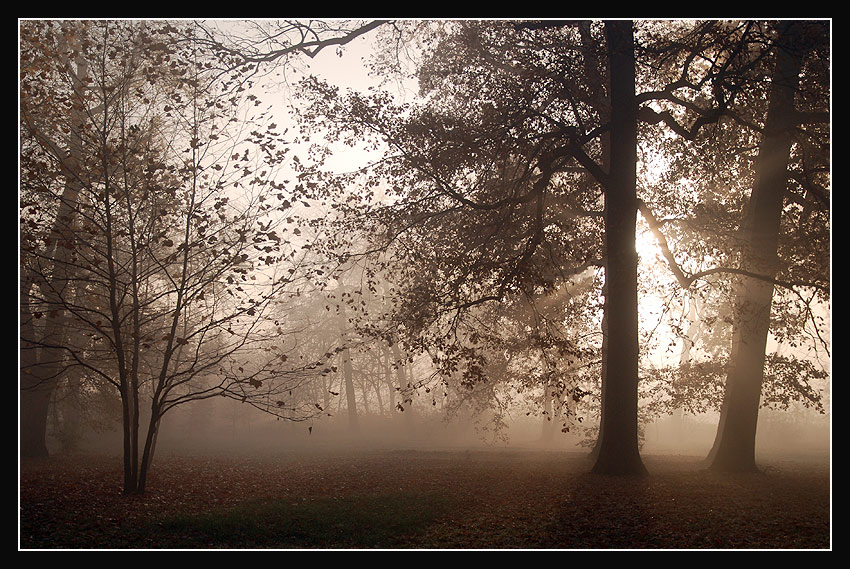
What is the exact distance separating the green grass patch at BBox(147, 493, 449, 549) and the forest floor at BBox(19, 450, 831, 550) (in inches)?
0.7

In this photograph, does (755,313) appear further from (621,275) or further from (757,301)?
(621,275)

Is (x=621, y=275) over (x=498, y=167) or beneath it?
beneath

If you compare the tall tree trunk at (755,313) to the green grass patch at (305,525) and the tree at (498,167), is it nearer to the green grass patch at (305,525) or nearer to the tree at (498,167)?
the tree at (498,167)

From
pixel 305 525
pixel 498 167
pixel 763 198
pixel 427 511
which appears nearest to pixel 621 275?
pixel 498 167

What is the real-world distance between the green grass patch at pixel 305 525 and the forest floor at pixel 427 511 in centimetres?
2

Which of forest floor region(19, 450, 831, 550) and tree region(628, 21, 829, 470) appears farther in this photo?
tree region(628, 21, 829, 470)

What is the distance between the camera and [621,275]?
37.1ft

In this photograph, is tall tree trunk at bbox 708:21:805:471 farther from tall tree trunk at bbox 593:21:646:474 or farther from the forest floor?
tall tree trunk at bbox 593:21:646:474

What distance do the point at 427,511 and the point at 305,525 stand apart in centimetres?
180

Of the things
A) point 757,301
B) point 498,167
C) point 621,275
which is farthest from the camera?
point 757,301

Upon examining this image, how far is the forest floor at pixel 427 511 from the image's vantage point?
23.2 feet

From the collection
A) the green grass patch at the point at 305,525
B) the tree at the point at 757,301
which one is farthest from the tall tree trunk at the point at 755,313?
the green grass patch at the point at 305,525

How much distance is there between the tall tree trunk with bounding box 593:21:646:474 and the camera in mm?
11102

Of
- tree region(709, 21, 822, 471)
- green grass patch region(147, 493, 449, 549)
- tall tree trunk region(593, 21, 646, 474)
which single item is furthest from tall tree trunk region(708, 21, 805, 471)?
green grass patch region(147, 493, 449, 549)
